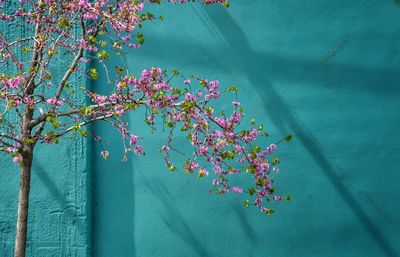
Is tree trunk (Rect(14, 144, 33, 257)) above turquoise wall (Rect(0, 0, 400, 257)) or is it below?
below

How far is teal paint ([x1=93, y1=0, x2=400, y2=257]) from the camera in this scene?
5395 mm

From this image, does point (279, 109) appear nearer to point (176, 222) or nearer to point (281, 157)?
point (281, 157)

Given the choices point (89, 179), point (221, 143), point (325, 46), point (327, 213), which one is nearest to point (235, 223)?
point (327, 213)

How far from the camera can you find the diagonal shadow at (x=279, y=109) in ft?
17.7

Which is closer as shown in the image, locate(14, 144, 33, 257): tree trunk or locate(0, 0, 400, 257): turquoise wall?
locate(14, 144, 33, 257): tree trunk

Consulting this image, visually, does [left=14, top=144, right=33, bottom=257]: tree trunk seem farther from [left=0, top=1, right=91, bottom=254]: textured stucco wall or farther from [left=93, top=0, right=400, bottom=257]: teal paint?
[left=93, top=0, right=400, bottom=257]: teal paint

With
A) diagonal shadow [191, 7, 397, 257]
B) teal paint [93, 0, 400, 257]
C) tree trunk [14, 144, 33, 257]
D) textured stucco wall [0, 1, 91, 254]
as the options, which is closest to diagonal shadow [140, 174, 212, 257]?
teal paint [93, 0, 400, 257]

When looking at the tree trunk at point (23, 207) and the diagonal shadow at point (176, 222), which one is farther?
the diagonal shadow at point (176, 222)

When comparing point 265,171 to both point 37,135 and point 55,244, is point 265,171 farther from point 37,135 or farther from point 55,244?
point 55,244

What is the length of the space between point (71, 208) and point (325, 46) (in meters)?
2.43

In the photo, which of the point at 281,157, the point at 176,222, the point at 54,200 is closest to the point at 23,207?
the point at 54,200

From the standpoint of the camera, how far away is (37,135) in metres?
3.84

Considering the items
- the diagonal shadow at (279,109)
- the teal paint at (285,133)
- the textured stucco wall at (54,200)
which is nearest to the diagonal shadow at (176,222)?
the teal paint at (285,133)

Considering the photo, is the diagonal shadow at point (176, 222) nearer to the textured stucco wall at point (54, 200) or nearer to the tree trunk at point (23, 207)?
the textured stucco wall at point (54, 200)
